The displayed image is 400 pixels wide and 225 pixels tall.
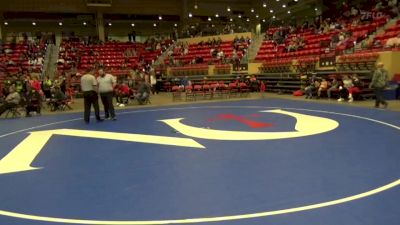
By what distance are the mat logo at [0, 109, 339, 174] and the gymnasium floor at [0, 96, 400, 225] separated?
2 centimetres

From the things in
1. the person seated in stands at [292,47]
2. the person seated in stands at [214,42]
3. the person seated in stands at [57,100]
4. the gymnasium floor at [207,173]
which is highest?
the person seated in stands at [214,42]

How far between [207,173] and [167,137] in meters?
2.89

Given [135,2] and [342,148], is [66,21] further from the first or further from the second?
[342,148]

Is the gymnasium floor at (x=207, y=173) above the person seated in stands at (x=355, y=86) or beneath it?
beneath

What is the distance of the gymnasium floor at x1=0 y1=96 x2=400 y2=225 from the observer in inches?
156

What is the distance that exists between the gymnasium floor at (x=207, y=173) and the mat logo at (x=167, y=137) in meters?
0.02

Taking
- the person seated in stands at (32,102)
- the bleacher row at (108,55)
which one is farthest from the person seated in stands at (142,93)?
the bleacher row at (108,55)

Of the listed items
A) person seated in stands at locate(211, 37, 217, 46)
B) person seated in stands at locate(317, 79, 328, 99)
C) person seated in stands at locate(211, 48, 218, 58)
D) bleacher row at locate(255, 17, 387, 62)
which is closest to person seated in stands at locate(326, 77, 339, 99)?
person seated in stands at locate(317, 79, 328, 99)

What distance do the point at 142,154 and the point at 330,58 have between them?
1439 cm

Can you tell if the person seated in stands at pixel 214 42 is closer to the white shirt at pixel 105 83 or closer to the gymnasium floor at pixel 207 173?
the white shirt at pixel 105 83

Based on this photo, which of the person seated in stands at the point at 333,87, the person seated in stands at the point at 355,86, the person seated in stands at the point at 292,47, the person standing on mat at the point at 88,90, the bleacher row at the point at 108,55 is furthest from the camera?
the bleacher row at the point at 108,55

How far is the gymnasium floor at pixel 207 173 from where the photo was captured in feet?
13.0

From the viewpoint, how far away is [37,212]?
4129 mm

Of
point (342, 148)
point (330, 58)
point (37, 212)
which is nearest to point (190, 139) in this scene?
point (342, 148)
